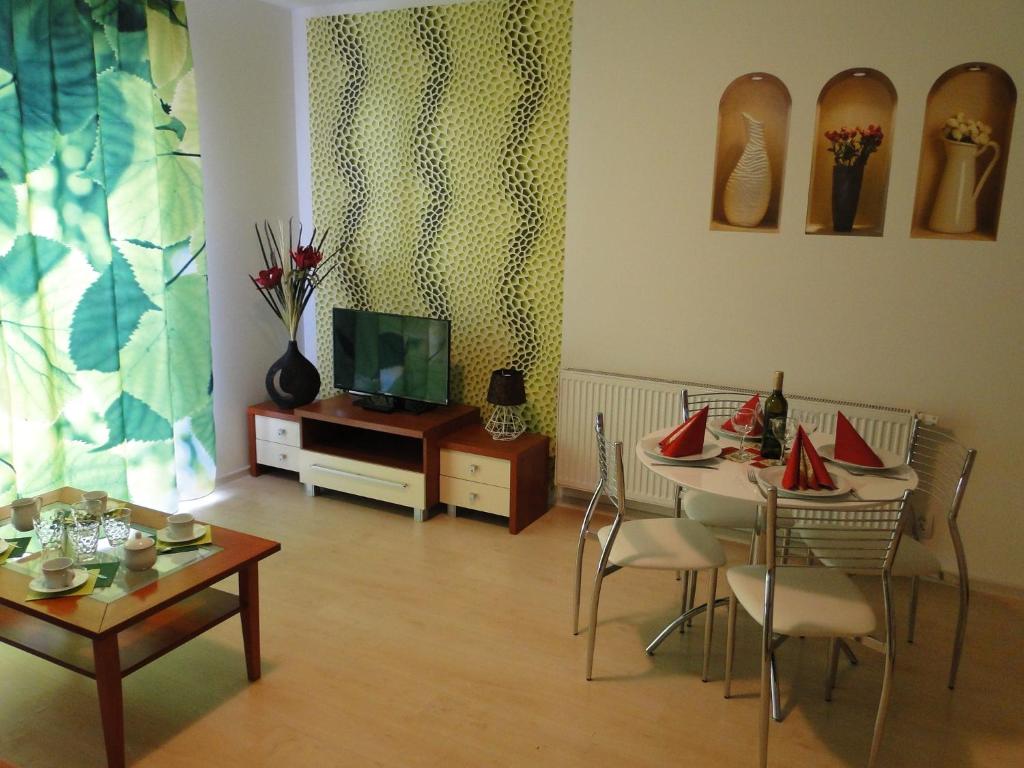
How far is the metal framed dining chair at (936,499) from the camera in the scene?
279cm

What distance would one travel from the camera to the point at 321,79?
4.71 m

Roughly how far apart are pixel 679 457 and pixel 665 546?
316 millimetres

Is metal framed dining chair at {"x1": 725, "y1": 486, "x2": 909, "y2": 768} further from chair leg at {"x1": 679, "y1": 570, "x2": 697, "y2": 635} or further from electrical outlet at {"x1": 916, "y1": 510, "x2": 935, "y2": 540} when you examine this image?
electrical outlet at {"x1": 916, "y1": 510, "x2": 935, "y2": 540}

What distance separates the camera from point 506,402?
414 centimetres

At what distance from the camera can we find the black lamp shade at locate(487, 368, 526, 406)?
4.14m

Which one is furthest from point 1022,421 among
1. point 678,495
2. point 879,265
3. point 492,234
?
point 492,234

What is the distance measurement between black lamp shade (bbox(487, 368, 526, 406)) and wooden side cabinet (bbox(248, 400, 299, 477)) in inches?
45.9

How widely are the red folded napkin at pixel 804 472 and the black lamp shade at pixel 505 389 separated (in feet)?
5.92

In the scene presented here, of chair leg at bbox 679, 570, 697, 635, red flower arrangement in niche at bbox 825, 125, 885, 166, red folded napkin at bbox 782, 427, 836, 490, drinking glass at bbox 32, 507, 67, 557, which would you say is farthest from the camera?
red flower arrangement in niche at bbox 825, 125, 885, 166

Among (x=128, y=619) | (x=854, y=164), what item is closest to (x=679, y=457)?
(x=854, y=164)

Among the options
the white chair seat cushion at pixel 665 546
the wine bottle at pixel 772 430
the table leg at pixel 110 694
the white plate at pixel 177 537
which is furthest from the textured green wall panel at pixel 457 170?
the table leg at pixel 110 694

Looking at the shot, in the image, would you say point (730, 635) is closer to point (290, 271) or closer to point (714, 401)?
point (714, 401)

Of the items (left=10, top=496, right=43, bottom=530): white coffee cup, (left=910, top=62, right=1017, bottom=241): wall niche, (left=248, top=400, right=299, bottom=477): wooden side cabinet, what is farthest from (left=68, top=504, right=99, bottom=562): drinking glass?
(left=910, top=62, right=1017, bottom=241): wall niche

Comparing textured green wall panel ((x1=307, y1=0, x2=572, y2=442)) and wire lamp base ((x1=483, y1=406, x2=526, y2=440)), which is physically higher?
textured green wall panel ((x1=307, y1=0, x2=572, y2=442))
